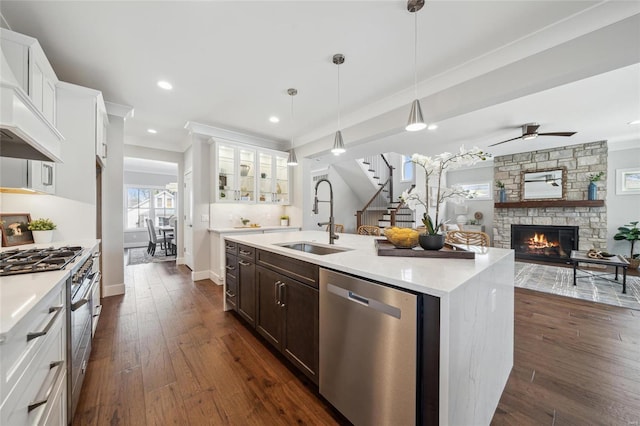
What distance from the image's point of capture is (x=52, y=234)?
242 centimetres

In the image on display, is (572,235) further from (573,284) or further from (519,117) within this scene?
(519,117)

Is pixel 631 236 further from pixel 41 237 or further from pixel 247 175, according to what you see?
pixel 41 237

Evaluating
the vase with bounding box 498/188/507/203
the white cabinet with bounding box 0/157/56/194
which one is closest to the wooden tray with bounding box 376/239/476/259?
the white cabinet with bounding box 0/157/56/194

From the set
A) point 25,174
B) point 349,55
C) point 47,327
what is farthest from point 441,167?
point 25,174

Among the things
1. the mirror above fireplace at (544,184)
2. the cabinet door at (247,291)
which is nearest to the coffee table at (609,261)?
the mirror above fireplace at (544,184)

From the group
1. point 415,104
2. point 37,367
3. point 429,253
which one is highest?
point 415,104

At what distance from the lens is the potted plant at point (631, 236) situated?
520 cm

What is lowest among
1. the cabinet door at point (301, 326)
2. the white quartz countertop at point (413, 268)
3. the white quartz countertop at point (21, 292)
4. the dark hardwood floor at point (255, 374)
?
the dark hardwood floor at point (255, 374)

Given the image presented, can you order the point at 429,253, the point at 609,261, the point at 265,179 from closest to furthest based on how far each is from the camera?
1. the point at 429,253
2. the point at 609,261
3. the point at 265,179

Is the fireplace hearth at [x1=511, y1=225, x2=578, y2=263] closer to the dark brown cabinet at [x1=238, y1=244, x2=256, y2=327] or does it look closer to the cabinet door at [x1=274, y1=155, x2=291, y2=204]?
the cabinet door at [x1=274, y1=155, x2=291, y2=204]

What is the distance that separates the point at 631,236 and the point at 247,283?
7.85m

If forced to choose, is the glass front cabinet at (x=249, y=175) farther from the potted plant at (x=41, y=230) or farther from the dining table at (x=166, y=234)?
the dining table at (x=166, y=234)

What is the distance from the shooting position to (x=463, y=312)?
3.63 feet

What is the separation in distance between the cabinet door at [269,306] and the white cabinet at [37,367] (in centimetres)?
125
